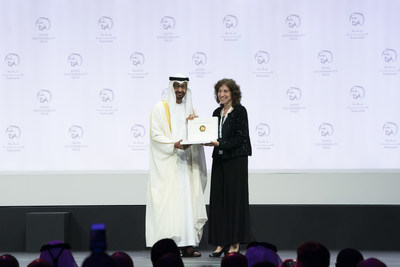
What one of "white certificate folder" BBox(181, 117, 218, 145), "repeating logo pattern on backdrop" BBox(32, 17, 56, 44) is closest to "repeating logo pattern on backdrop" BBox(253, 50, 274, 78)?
"white certificate folder" BBox(181, 117, 218, 145)

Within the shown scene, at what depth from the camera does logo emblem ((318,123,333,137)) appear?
711 cm

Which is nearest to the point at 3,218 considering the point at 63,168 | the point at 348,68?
the point at 63,168

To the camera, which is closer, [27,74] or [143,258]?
[143,258]

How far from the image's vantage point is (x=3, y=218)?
7191 mm

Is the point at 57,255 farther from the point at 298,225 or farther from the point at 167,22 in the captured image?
the point at 167,22

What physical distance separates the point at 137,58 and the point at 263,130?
160cm

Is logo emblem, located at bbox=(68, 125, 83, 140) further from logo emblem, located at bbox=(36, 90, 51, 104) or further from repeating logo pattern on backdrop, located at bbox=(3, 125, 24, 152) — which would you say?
repeating logo pattern on backdrop, located at bbox=(3, 125, 24, 152)

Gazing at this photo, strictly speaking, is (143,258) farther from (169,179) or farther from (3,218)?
(3,218)

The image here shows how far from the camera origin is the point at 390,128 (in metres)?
7.09

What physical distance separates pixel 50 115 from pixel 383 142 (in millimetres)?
3670

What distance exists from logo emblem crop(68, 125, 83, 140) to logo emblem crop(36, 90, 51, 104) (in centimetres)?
41

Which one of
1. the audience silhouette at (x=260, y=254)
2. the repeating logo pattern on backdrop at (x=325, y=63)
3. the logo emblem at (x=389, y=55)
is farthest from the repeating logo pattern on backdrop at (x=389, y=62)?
the audience silhouette at (x=260, y=254)

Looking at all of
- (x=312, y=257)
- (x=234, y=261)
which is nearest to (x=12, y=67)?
(x=234, y=261)

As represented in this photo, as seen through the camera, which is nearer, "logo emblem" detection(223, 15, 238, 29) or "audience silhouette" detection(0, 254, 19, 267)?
"audience silhouette" detection(0, 254, 19, 267)
